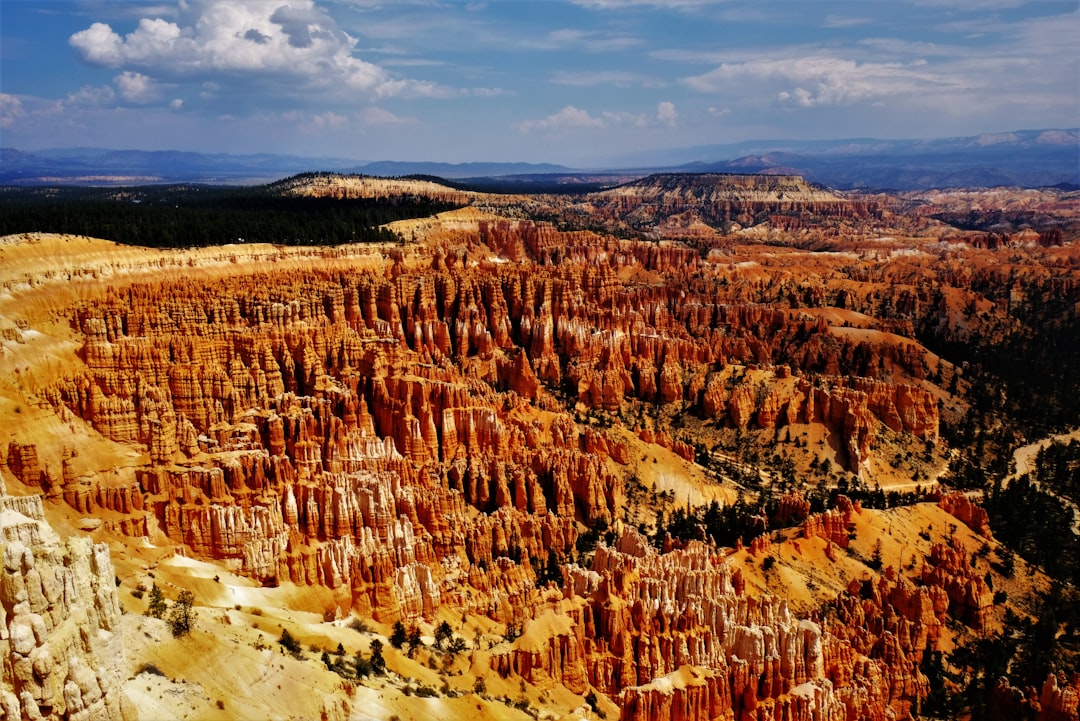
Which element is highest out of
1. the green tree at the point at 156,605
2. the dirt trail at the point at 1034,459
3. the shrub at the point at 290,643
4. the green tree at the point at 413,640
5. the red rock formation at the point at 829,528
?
the green tree at the point at 156,605

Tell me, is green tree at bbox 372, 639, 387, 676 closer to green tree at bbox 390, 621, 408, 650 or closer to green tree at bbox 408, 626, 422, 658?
green tree at bbox 408, 626, 422, 658

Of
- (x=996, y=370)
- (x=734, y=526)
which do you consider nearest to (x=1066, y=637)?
(x=734, y=526)

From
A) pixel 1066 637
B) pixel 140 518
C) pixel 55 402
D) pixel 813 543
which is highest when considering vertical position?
pixel 55 402

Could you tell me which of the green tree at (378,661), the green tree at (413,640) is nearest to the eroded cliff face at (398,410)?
the green tree at (413,640)

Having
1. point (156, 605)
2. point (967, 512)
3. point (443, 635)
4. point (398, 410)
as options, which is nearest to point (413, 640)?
point (443, 635)

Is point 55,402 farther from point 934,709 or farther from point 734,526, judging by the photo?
point 934,709

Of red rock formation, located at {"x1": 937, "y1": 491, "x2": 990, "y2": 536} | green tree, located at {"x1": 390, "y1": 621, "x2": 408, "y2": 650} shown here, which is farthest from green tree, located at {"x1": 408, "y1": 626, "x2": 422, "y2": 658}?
red rock formation, located at {"x1": 937, "y1": 491, "x2": 990, "y2": 536}

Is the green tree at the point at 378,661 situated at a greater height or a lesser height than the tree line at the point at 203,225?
lesser

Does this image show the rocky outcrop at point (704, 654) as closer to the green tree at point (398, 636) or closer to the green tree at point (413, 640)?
the green tree at point (413, 640)
